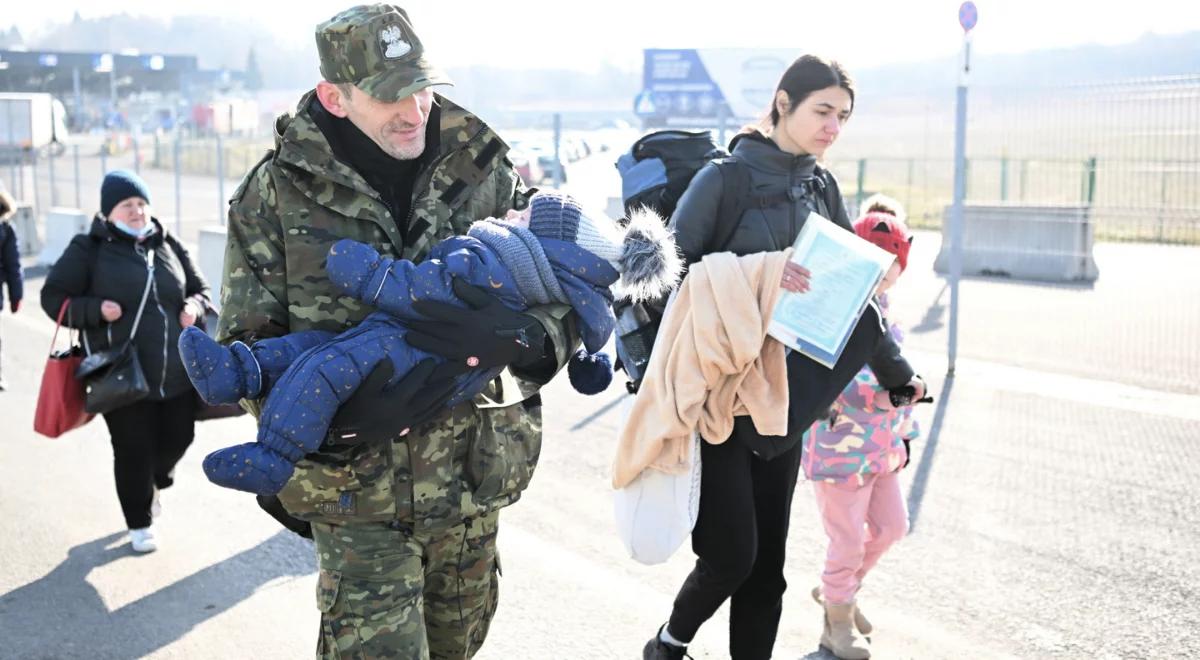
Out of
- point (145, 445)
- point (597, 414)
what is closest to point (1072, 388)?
point (597, 414)

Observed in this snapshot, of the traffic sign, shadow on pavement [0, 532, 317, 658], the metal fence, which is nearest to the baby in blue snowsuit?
shadow on pavement [0, 532, 317, 658]

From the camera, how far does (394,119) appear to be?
2887 millimetres

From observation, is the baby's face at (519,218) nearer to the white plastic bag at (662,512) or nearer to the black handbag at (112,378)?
the white plastic bag at (662,512)

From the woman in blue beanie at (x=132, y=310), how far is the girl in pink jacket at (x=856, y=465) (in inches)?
126

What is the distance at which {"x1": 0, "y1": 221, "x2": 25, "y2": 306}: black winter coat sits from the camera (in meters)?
9.02

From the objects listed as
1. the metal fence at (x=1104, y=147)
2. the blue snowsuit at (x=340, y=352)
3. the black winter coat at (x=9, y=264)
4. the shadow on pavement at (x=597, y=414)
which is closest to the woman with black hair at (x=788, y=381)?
the blue snowsuit at (x=340, y=352)

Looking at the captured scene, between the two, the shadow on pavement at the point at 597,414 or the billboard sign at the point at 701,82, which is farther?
the billboard sign at the point at 701,82

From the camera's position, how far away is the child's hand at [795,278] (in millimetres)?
3645

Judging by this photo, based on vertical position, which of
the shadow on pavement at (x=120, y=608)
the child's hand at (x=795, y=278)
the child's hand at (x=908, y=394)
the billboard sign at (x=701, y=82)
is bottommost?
the shadow on pavement at (x=120, y=608)

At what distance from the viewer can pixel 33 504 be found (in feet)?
21.1

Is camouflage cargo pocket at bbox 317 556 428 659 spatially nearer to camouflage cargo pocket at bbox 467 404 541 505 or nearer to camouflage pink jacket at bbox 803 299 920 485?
camouflage cargo pocket at bbox 467 404 541 505

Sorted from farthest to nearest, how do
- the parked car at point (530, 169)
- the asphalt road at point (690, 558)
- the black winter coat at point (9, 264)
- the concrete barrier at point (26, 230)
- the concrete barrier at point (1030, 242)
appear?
1. the parked car at point (530, 169)
2. the concrete barrier at point (26, 230)
3. the concrete barrier at point (1030, 242)
4. the black winter coat at point (9, 264)
5. the asphalt road at point (690, 558)

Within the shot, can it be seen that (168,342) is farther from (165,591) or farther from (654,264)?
(654,264)

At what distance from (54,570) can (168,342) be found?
117 centimetres
